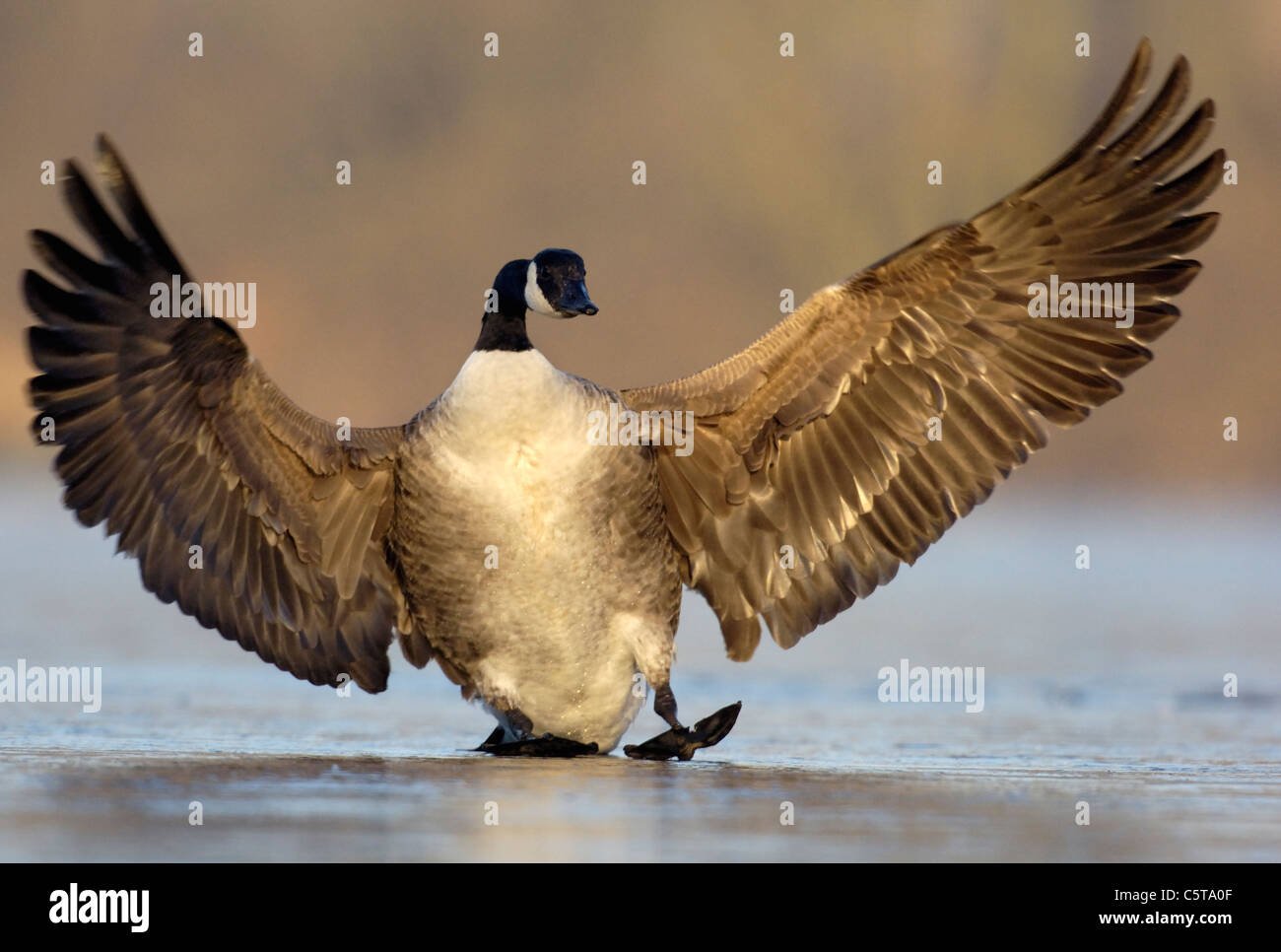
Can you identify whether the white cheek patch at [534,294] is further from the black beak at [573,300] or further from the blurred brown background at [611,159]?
the blurred brown background at [611,159]

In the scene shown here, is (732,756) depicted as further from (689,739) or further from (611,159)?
(611,159)

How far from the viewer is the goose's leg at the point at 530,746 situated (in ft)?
32.7

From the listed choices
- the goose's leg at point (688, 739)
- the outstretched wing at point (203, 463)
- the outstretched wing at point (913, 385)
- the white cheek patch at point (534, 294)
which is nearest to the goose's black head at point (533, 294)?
the white cheek patch at point (534, 294)

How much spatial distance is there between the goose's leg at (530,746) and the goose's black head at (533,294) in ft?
6.08

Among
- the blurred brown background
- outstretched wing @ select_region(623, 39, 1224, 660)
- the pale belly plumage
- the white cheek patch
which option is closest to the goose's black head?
the white cheek patch

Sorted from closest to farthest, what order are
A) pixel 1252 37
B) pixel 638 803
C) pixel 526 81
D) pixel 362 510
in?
pixel 638 803 → pixel 362 510 → pixel 526 81 → pixel 1252 37

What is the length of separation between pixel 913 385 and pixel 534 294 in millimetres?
1886

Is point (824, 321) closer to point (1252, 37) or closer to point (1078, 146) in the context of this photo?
point (1078, 146)

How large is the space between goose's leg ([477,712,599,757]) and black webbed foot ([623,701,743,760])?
0.27m

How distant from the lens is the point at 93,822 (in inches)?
308

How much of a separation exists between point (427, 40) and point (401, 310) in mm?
12373

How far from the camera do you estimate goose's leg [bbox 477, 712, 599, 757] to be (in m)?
9.95

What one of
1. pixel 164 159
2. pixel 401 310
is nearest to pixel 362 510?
pixel 401 310

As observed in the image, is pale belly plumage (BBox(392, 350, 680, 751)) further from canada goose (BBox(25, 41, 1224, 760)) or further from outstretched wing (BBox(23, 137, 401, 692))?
outstretched wing (BBox(23, 137, 401, 692))
